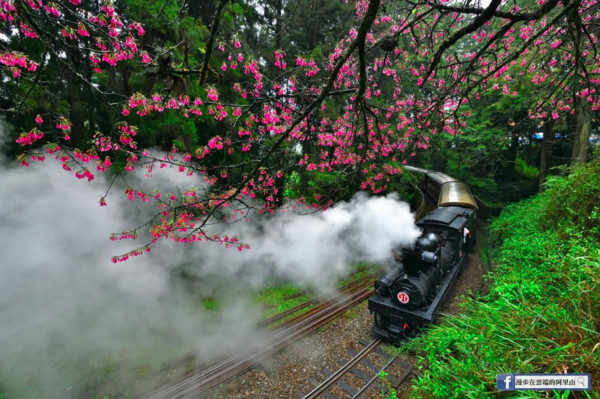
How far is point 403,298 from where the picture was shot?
628 centimetres

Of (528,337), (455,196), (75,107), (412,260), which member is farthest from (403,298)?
(75,107)

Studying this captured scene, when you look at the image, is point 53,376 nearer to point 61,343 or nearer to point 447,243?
point 61,343

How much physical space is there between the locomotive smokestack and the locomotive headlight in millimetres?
678

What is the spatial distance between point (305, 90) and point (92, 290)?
8442mm

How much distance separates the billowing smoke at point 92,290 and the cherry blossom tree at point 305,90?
0.74 meters

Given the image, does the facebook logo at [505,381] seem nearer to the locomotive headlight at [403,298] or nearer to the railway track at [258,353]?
the locomotive headlight at [403,298]

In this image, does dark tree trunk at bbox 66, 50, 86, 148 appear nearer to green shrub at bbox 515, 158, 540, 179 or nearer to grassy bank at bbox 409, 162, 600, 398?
grassy bank at bbox 409, 162, 600, 398

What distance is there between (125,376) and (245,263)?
5090 mm

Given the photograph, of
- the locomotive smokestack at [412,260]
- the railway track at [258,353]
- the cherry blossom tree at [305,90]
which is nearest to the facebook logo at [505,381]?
the cherry blossom tree at [305,90]

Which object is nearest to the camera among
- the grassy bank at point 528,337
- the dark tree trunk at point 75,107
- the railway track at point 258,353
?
the grassy bank at point 528,337

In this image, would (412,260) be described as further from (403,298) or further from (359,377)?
(359,377)

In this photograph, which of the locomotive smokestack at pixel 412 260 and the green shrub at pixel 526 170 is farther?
the green shrub at pixel 526 170

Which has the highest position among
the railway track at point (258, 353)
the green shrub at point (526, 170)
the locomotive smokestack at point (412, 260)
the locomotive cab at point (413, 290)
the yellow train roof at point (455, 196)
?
the green shrub at point (526, 170)

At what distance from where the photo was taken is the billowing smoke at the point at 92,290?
5961 mm
